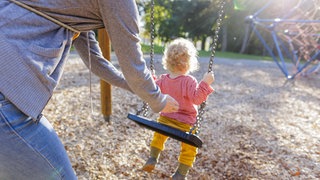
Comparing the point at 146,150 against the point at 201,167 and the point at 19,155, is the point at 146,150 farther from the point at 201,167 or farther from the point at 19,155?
the point at 19,155

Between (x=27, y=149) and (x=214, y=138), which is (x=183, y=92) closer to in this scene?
(x=27, y=149)

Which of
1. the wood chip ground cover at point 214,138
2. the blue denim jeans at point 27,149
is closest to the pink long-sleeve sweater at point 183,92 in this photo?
the wood chip ground cover at point 214,138

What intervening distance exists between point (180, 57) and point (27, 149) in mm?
1419

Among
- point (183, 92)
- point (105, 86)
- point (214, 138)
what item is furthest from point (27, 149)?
point (214, 138)

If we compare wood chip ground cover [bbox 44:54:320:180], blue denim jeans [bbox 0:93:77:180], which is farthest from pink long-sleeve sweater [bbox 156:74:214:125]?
blue denim jeans [bbox 0:93:77:180]

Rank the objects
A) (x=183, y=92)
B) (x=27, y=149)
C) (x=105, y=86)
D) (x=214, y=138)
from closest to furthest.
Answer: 1. (x=27, y=149)
2. (x=183, y=92)
3. (x=105, y=86)
4. (x=214, y=138)

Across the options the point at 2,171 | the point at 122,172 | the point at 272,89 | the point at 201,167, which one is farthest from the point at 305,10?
the point at 2,171

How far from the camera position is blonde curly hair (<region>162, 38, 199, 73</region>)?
233cm

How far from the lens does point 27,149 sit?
1124 mm

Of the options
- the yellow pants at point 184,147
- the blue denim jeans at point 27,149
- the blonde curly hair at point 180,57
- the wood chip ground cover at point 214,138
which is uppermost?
the blonde curly hair at point 180,57

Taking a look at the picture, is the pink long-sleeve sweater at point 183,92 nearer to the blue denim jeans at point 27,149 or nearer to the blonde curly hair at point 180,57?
the blonde curly hair at point 180,57

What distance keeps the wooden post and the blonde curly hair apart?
1.27 m

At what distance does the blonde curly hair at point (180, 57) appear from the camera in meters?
2.33

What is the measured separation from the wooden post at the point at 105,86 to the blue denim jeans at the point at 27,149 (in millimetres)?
2357
